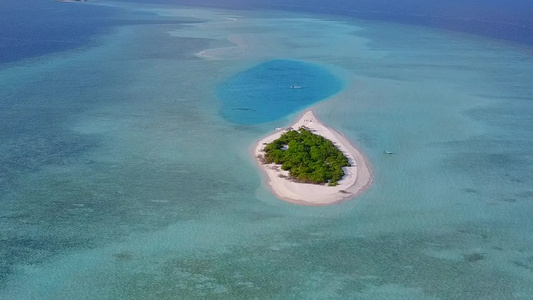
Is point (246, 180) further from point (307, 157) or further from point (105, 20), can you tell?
point (105, 20)

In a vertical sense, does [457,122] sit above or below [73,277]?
above

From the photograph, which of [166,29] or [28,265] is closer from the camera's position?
[28,265]

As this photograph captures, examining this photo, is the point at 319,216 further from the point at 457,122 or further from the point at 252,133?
the point at 457,122

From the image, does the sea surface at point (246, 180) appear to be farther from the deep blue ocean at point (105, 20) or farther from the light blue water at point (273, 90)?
the deep blue ocean at point (105, 20)

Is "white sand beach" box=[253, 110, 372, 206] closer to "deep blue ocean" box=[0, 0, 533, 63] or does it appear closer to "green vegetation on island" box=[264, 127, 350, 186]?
"green vegetation on island" box=[264, 127, 350, 186]

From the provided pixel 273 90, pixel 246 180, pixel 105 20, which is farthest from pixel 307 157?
pixel 105 20

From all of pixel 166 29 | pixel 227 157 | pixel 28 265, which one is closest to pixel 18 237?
pixel 28 265
